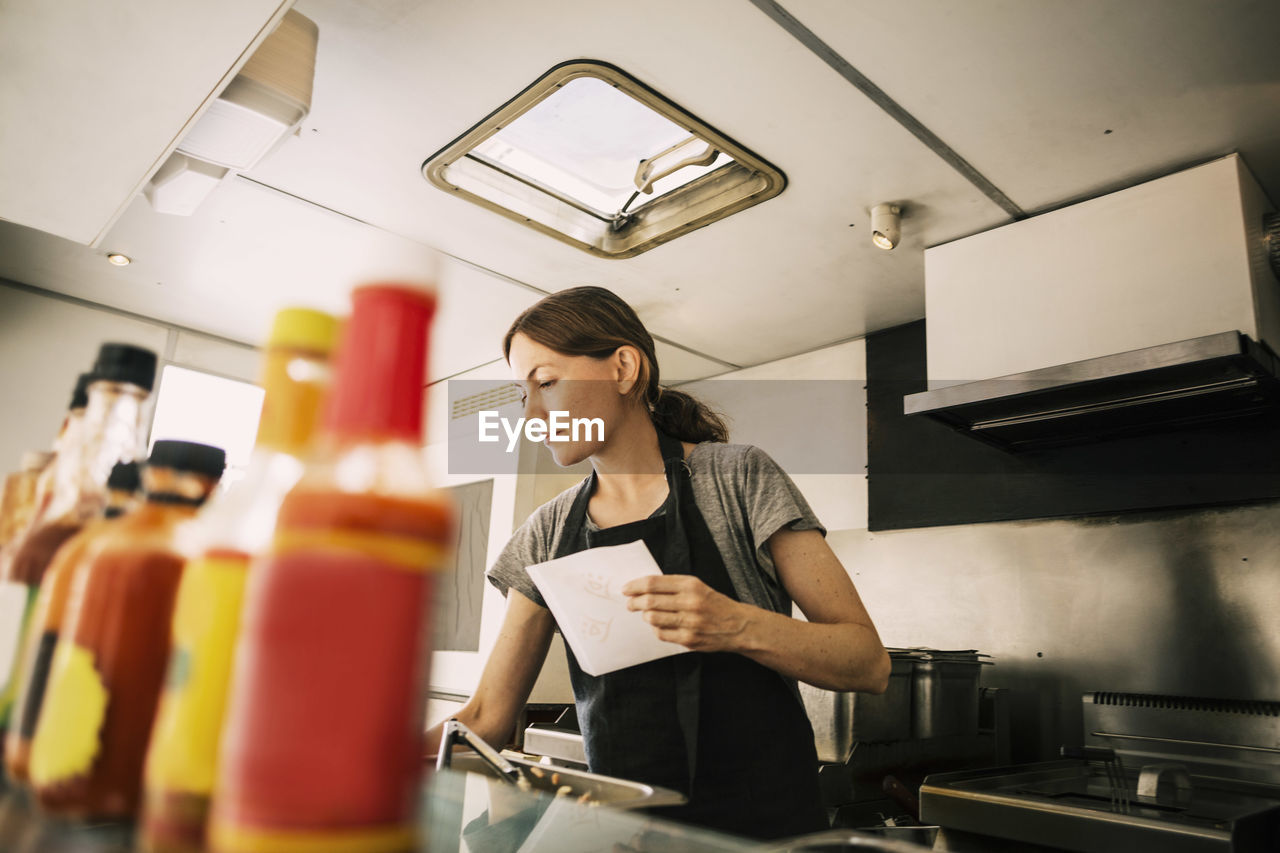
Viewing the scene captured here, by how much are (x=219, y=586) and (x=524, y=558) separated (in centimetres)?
106

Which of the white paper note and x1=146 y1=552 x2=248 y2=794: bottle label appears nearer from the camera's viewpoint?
x1=146 y1=552 x2=248 y2=794: bottle label

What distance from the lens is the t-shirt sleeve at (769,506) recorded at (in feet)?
3.72

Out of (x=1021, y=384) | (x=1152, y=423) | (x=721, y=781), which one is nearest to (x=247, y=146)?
(x=721, y=781)

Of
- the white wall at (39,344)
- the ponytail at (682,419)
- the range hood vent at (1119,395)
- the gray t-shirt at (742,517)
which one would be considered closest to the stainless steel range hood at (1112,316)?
the range hood vent at (1119,395)

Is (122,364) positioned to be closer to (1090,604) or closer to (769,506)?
(769,506)

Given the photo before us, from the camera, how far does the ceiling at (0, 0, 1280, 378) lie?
156cm

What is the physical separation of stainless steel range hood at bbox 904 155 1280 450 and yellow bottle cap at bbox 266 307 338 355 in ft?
6.16

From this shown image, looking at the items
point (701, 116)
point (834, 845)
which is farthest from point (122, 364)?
point (701, 116)

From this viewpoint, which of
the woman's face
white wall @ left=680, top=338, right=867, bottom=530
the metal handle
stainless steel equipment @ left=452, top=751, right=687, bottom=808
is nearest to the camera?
stainless steel equipment @ left=452, top=751, right=687, bottom=808

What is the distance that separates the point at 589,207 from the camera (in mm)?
2385

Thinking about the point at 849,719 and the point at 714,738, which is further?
the point at 849,719

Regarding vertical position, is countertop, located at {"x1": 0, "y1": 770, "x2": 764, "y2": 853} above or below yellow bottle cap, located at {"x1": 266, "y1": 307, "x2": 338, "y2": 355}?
below

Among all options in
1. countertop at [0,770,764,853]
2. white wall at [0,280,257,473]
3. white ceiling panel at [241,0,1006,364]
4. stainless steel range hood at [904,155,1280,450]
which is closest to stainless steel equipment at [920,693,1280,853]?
stainless steel range hood at [904,155,1280,450]

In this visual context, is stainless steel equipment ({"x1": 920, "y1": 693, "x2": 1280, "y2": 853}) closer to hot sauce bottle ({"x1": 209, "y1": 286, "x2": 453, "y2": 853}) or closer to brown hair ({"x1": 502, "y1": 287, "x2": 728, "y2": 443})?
brown hair ({"x1": 502, "y1": 287, "x2": 728, "y2": 443})
